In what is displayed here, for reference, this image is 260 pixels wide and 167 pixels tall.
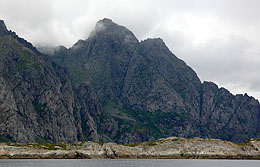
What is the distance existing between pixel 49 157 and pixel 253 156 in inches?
5002

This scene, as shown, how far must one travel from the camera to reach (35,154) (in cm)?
19025

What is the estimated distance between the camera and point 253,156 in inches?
7746

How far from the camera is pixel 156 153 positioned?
200 metres

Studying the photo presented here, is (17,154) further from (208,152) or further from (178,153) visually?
(208,152)

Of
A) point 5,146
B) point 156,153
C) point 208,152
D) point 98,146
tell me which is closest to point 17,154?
point 5,146

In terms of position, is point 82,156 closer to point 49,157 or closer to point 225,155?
point 49,157

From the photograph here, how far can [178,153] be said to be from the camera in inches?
7849

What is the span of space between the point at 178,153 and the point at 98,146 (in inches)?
2018

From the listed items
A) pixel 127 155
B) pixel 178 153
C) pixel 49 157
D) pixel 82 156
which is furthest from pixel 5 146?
pixel 178 153

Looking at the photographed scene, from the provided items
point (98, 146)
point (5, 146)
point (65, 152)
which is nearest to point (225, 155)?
point (98, 146)

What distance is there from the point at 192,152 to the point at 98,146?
5962 cm

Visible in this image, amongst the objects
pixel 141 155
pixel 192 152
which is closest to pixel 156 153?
pixel 141 155

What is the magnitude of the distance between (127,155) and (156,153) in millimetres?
18609

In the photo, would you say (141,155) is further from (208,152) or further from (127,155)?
(208,152)
